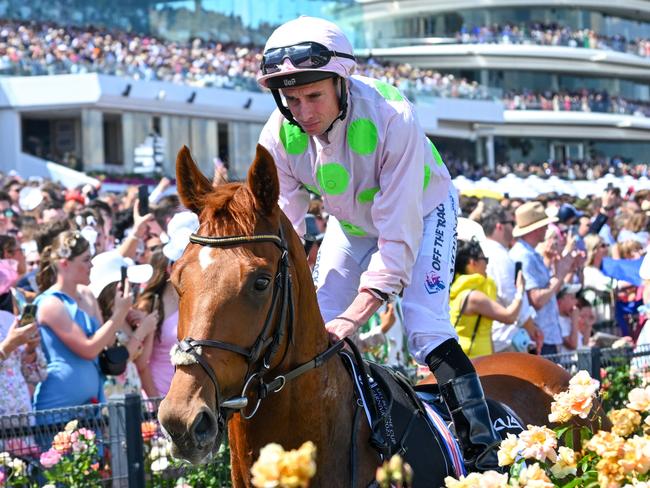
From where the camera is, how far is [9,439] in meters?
5.17

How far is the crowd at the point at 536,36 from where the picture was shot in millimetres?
65312

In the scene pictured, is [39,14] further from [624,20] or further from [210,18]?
[624,20]

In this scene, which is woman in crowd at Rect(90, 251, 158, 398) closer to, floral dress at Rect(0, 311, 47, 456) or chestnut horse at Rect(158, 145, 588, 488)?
floral dress at Rect(0, 311, 47, 456)

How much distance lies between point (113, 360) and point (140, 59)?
33388mm

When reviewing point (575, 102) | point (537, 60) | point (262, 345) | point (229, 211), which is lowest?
point (262, 345)

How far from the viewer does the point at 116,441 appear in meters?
5.50

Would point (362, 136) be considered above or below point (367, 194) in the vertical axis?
above

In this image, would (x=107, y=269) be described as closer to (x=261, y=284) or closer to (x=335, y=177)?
(x=335, y=177)

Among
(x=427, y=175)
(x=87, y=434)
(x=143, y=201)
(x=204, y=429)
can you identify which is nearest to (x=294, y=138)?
(x=427, y=175)

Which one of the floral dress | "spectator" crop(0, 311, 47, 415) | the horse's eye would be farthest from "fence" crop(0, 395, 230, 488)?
the horse's eye

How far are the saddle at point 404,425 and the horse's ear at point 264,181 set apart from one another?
2.17ft

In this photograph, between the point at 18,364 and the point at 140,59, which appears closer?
the point at 18,364

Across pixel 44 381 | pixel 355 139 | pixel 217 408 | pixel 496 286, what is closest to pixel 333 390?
pixel 217 408

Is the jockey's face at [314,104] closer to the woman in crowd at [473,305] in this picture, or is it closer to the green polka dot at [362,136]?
the green polka dot at [362,136]
